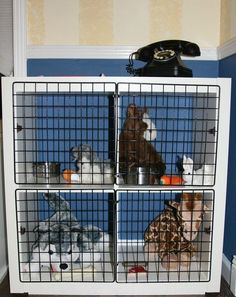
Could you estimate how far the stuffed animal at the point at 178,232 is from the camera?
5.10ft

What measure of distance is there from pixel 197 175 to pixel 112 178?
423 millimetres

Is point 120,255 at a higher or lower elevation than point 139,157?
lower

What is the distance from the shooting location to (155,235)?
166cm

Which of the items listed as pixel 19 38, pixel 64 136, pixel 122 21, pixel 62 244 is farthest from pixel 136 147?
pixel 19 38

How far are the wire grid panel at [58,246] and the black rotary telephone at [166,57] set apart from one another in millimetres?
659

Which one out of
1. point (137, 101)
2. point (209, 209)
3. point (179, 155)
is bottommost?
point (209, 209)

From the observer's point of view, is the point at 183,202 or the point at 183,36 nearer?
the point at 183,202

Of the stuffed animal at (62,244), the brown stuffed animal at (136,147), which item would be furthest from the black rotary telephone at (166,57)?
the stuffed animal at (62,244)

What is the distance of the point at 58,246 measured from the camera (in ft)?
5.09

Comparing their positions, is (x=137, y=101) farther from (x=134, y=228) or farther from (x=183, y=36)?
(x=134, y=228)

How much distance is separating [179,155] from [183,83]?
0.55 meters

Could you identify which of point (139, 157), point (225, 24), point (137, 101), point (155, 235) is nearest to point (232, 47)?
point (225, 24)

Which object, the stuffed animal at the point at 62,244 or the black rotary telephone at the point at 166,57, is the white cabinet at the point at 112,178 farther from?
the black rotary telephone at the point at 166,57

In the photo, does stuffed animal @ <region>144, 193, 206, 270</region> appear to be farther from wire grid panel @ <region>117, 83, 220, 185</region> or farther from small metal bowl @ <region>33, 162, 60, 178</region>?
small metal bowl @ <region>33, 162, 60, 178</region>
